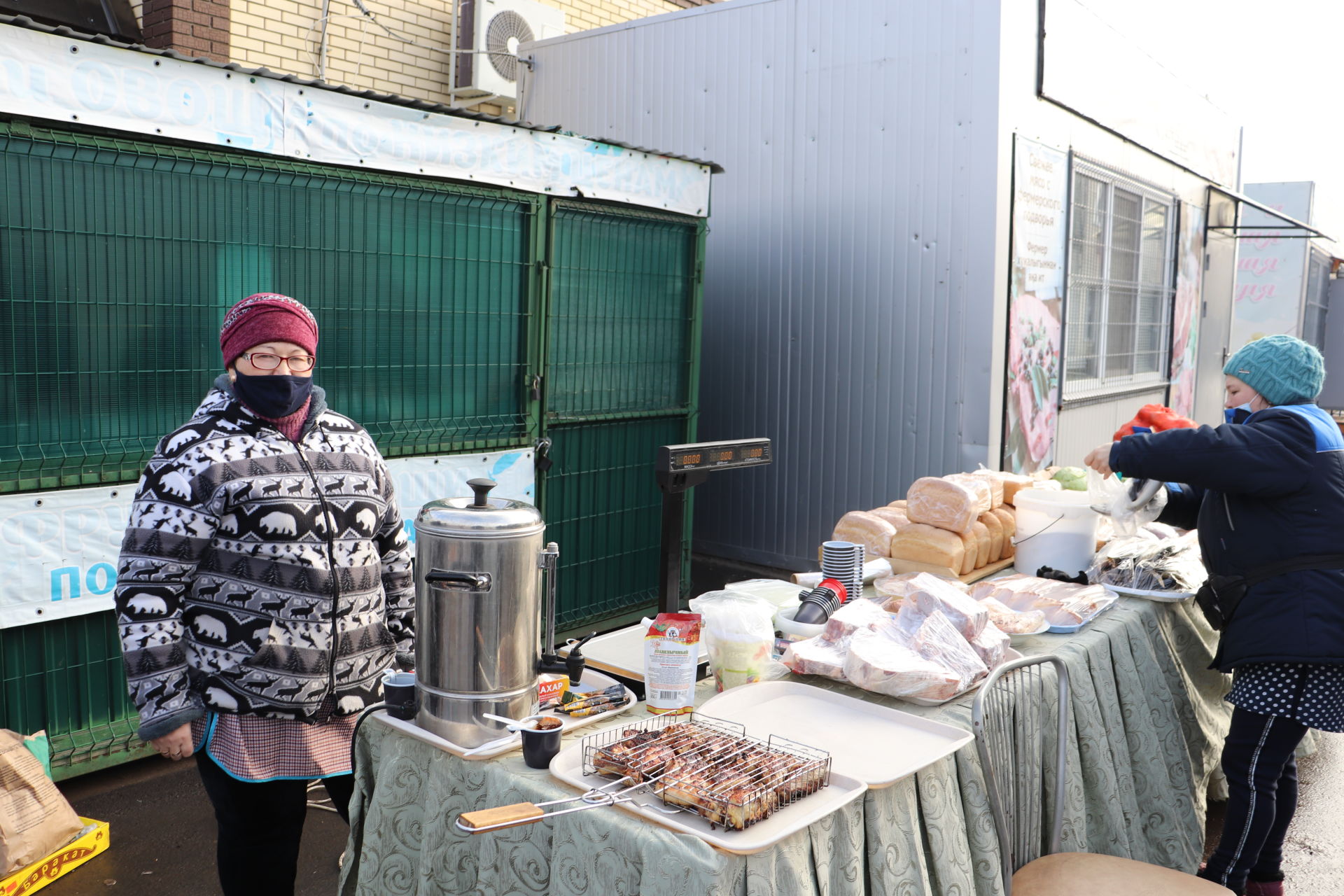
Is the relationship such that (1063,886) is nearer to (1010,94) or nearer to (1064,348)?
(1010,94)

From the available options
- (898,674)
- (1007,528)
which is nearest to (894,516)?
(1007,528)

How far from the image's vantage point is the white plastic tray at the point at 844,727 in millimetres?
2258

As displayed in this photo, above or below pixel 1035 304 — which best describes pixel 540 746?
below

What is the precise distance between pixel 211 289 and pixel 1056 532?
11.7 ft

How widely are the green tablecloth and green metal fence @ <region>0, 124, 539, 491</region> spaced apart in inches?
88.6

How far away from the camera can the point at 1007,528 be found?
14.3 ft

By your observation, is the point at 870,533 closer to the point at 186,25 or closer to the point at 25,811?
the point at 25,811

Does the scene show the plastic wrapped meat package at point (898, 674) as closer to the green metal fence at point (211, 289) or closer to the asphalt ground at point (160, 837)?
the asphalt ground at point (160, 837)

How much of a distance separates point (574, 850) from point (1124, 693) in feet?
7.24

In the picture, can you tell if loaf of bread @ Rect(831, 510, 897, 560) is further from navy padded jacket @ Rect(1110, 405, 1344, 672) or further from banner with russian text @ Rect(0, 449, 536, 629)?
banner with russian text @ Rect(0, 449, 536, 629)

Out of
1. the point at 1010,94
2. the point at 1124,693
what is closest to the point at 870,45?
the point at 1010,94

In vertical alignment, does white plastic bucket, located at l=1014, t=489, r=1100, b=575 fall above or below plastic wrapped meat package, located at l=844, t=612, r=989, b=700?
above

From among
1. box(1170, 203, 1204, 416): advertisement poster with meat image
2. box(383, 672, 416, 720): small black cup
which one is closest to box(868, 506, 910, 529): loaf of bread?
box(383, 672, 416, 720): small black cup

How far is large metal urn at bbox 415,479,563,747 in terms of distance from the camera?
2.11m
